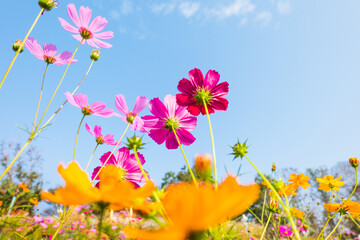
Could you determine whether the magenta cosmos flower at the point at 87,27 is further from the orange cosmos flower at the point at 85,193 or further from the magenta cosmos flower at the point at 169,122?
the orange cosmos flower at the point at 85,193

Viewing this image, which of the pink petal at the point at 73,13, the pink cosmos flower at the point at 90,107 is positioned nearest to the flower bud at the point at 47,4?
the pink petal at the point at 73,13

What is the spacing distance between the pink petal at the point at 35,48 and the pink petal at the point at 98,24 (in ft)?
0.71

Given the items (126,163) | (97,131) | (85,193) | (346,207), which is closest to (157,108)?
(126,163)

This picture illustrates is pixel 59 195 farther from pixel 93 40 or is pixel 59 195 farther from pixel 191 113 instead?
pixel 93 40

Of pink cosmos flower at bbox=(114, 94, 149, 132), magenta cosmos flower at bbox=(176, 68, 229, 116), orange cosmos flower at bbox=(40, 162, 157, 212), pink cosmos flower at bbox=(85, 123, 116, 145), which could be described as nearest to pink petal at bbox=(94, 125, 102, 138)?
pink cosmos flower at bbox=(85, 123, 116, 145)

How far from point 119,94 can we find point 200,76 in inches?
10.3

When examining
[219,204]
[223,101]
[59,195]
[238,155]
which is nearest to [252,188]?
[219,204]

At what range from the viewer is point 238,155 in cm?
68

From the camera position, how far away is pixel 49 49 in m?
1.00

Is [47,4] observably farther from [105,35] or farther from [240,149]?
[240,149]

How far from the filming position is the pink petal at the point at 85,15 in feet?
3.30

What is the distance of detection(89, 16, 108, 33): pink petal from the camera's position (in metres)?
1.05

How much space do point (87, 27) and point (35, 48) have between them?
0.71 ft

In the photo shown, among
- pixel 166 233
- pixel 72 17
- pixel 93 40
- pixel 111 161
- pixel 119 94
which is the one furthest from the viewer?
pixel 93 40
